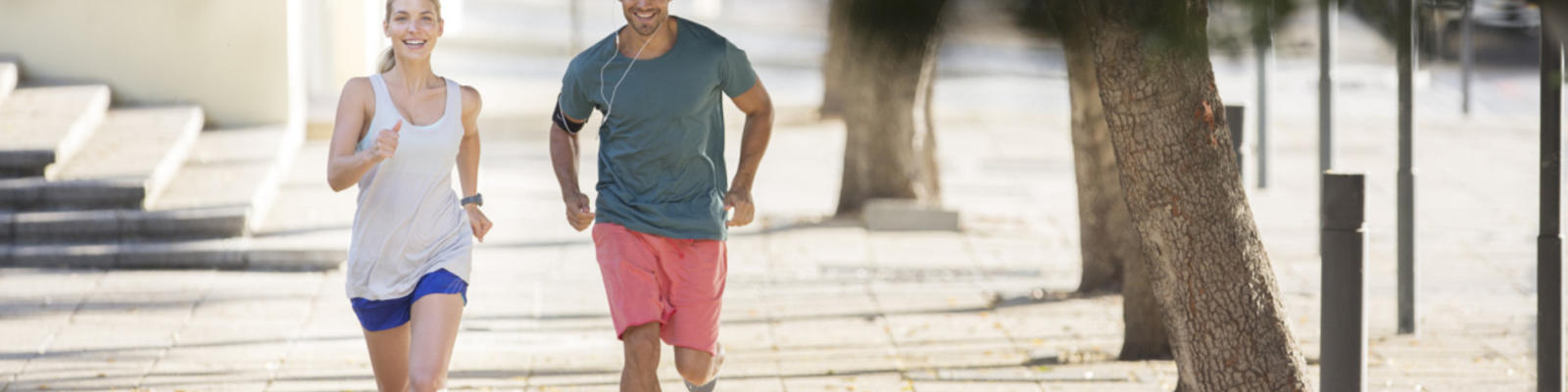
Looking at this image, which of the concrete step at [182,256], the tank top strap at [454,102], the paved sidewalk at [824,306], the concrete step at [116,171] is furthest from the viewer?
the concrete step at [116,171]

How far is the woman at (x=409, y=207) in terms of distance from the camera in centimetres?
504

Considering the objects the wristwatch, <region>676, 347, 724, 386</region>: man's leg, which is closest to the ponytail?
the wristwatch

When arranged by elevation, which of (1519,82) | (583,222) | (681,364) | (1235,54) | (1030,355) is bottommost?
(1519,82)

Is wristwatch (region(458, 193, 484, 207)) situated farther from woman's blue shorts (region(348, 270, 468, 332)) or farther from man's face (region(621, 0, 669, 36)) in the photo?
man's face (region(621, 0, 669, 36))

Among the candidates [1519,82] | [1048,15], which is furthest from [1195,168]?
[1519,82]

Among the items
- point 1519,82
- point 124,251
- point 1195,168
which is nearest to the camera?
point 1195,168

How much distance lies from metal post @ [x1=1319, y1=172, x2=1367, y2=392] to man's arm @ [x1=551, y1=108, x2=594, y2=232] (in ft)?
7.72

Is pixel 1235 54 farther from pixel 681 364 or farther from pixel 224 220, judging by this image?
pixel 224 220

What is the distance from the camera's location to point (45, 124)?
11492 mm

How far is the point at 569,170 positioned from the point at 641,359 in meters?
0.60

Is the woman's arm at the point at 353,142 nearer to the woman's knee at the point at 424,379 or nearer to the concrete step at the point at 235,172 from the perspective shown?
the woman's knee at the point at 424,379

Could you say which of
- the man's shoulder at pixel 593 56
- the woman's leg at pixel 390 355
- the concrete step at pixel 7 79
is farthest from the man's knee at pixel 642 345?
the concrete step at pixel 7 79

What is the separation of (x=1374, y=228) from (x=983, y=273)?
3.41m

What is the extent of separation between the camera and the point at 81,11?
12.9 metres
